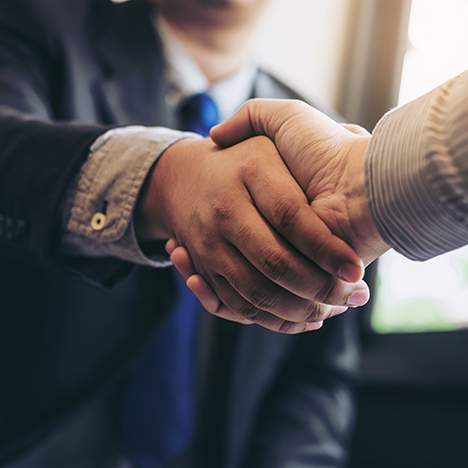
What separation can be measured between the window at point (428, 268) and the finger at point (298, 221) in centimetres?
95

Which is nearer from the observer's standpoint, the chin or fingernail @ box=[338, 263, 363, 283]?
fingernail @ box=[338, 263, 363, 283]

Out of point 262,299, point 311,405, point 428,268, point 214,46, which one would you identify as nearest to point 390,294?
point 428,268

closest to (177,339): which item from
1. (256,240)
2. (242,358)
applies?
(242,358)

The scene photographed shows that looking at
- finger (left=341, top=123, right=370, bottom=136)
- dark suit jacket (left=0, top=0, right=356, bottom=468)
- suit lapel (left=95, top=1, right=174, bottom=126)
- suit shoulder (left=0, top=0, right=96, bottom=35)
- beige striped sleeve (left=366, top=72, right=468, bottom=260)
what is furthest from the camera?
suit lapel (left=95, top=1, right=174, bottom=126)

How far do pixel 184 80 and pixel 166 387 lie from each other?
477 millimetres

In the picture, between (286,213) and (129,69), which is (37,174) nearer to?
(286,213)

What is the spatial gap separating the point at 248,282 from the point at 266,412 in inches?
30.6

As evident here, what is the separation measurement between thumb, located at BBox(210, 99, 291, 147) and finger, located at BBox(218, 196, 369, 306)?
0.23 ft

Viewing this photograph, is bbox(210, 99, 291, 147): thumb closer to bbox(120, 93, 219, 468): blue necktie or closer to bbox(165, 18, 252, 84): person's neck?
bbox(120, 93, 219, 468): blue necktie

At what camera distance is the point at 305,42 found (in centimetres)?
147

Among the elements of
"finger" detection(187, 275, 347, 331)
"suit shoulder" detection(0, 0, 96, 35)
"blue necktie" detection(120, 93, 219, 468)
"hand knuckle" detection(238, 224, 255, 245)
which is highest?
"hand knuckle" detection(238, 224, 255, 245)

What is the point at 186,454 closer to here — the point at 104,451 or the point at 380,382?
the point at 104,451

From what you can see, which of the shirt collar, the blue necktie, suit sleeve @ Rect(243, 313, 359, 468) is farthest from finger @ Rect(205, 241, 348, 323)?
suit sleeve @ Rect(243, 313, 359, 468)

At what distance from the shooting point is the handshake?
1.58 feet
